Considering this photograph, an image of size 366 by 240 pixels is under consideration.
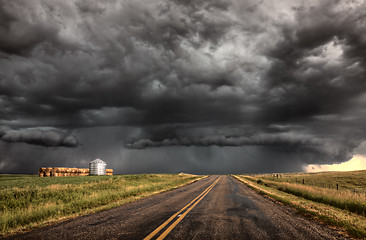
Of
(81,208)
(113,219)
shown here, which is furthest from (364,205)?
(81,208)

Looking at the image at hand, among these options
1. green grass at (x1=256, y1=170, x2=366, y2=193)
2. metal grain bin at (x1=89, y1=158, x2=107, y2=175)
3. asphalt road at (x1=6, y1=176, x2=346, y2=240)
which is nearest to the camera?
asphalt road at (x1=6, y1=176, x2=346, y2=240)

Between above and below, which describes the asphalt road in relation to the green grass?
above

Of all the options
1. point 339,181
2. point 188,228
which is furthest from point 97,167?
point 188,228

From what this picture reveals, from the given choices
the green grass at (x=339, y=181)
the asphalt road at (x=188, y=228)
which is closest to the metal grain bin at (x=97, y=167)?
the green grass at (x=339, y=181)

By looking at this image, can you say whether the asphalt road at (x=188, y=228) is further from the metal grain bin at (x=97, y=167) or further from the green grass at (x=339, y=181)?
the metal grain bin at (x=97, y=167)

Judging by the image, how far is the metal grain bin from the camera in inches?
3157

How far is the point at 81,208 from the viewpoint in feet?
36.7

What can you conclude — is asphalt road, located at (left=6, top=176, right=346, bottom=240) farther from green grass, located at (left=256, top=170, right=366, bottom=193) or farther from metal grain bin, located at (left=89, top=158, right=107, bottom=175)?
metal grain bin, located at (left=89, top=158, right=107, bottom=175)

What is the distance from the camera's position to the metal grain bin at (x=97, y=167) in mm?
80188

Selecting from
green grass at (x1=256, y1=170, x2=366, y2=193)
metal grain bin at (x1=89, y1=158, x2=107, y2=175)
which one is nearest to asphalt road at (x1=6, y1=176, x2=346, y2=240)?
green grass at (x1=256, y1=170, x2=366, y2=193)

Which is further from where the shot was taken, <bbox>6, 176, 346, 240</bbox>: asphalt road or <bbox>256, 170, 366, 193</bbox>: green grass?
<bbox>256, 170, 366, 193</bbox>: green grass

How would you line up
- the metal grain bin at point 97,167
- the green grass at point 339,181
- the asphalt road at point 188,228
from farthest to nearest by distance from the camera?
the metal grain bin at point 97,167
the green grass at point 339,181
the asphalt road at point 188,228

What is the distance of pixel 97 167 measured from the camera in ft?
266

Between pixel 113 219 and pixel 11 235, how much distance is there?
300 cm
